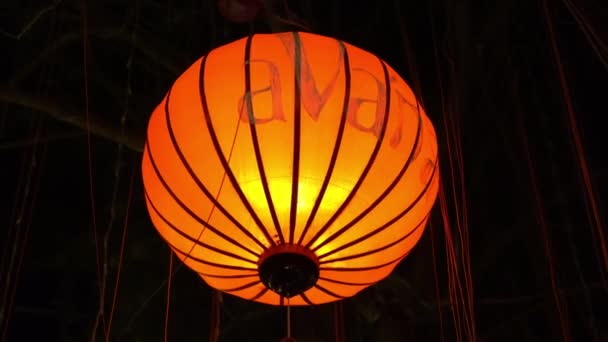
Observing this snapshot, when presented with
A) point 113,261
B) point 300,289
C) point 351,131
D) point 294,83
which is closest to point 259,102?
point 294,83

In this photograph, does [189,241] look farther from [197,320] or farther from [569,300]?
[569,300]

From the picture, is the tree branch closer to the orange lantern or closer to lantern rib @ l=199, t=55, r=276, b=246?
the orange lantern

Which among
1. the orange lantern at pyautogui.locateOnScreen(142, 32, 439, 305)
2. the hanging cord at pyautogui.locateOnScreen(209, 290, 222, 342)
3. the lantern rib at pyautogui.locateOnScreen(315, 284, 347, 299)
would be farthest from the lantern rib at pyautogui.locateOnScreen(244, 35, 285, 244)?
the hanging cord at pyautogui.locateOnScreen(209, 290, 222, 342)

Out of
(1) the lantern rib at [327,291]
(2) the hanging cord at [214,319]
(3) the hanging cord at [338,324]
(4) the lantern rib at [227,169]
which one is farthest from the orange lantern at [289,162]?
(3) the hanging cord at [338,324]

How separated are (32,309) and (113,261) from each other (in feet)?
3.43

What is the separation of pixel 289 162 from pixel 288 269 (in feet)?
1.04

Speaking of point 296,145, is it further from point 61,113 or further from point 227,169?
point 61,113

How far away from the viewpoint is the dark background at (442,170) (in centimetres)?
324

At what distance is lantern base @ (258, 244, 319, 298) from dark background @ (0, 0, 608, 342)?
44.9 inches

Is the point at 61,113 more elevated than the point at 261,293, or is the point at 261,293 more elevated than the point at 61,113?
the point at 61,113

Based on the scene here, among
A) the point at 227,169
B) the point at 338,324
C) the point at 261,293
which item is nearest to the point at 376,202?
the point at 227,169

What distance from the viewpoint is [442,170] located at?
325 cm

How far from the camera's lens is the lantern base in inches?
73.3

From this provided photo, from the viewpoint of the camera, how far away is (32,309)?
169 inches
